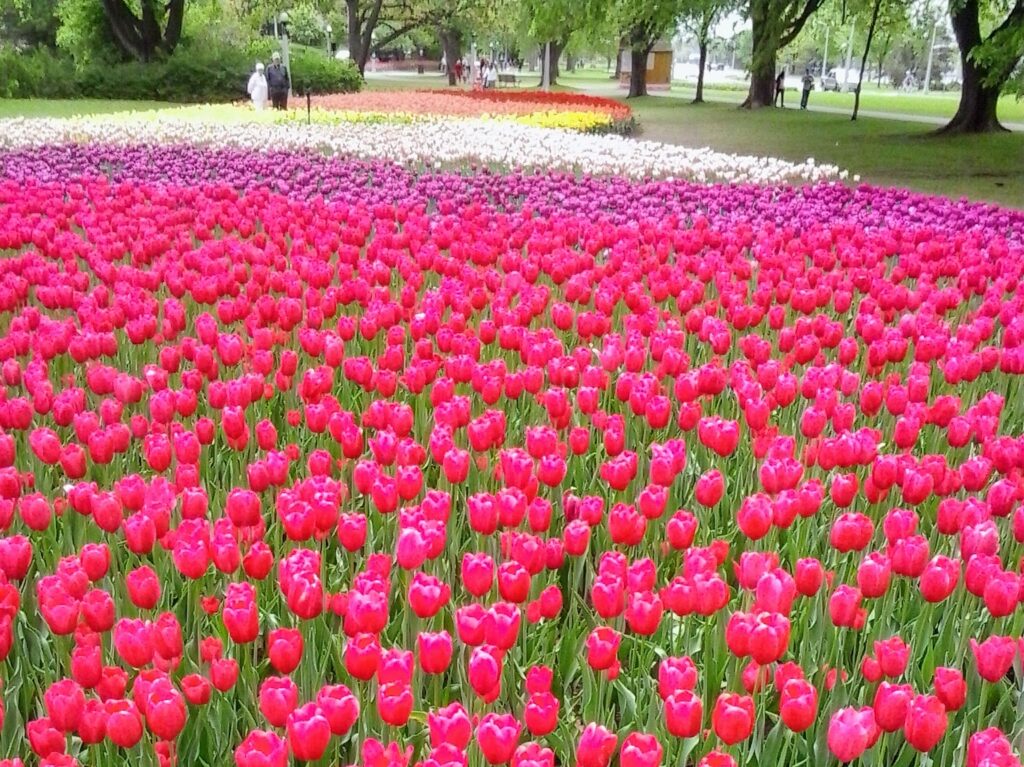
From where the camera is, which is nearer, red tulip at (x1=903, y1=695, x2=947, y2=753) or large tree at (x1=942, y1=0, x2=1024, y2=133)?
red tulip at (x1=903, y1=695, x2=947, y2=753)

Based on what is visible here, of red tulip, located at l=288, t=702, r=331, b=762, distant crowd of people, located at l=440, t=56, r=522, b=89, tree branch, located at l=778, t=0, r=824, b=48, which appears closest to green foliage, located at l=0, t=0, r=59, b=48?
distant crowd of people, located at l=440, t=56, r=522, b=89

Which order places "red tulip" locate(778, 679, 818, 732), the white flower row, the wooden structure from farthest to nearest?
the wooden structure
the white flower row
"red tulip" locate(778, 679, 818, 732)

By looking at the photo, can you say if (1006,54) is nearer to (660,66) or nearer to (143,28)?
(143,28)

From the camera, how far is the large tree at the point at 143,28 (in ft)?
117

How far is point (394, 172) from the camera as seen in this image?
12.0m

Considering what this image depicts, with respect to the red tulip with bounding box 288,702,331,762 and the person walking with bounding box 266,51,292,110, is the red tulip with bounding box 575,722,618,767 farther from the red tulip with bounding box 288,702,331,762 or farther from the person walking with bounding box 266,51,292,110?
the person walking with bounding box 266,51,292,110

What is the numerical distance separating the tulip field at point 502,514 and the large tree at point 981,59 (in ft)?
38.3

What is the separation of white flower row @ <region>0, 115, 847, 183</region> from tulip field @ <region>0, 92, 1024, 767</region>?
6092mm

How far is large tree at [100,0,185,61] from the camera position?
117 ft

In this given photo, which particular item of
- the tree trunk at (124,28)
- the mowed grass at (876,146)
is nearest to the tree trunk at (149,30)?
the tree trunk at (124,28)

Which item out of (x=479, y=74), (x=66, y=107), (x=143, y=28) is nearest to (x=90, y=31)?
(x=143, y=28)

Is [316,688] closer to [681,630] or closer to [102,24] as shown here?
[681,630]

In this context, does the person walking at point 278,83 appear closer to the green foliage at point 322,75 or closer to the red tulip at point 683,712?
the green foliage at point 322,75

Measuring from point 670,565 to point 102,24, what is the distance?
38500mm
